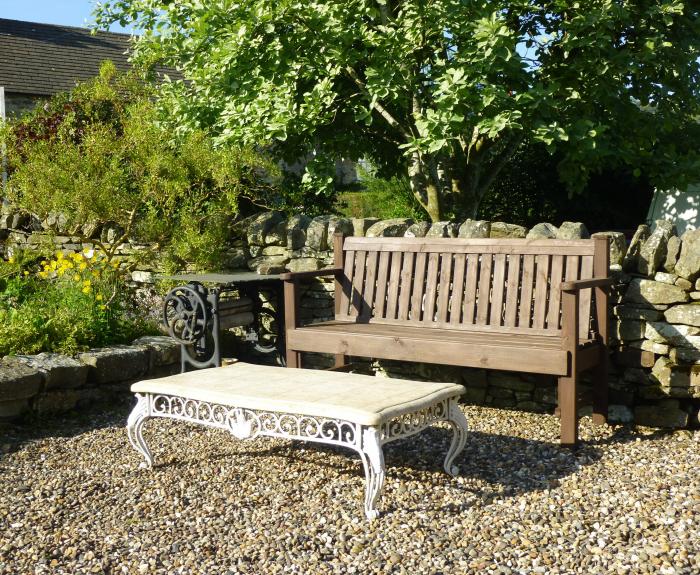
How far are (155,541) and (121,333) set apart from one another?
3002 millimetres

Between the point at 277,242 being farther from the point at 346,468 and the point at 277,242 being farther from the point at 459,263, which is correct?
the point at 346,468

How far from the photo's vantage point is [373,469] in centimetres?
349

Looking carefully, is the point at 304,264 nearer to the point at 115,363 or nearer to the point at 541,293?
the point at 115,363

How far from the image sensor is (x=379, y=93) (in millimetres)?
6520

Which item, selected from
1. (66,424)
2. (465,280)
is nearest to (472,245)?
(465,280)

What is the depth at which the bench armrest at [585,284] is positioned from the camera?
14.2ft

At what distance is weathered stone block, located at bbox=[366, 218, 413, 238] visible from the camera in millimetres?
6008

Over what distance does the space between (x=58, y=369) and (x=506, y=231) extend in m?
3.05

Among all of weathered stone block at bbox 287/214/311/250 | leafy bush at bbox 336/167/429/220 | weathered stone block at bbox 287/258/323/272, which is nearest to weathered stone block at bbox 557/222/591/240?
weathered stone block at bbox 287/258/323/272

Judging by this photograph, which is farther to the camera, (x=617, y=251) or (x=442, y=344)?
(x=617, y=251)

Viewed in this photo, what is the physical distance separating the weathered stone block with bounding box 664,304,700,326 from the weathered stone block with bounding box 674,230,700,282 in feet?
0.53

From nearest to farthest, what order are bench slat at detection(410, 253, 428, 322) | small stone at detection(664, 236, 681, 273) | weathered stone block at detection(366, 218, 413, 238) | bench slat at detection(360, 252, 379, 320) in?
small stone at detection(664, 236, 681, 273) < bench slat at detection(410, 253, 428, 322) < bench slat at detection(360, 252, 379, 320) < weathered stone block at detection(366, 218, 413, 238)

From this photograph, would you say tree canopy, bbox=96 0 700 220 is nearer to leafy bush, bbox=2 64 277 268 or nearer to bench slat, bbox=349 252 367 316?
leafy bush, bbox=2 64 277 268

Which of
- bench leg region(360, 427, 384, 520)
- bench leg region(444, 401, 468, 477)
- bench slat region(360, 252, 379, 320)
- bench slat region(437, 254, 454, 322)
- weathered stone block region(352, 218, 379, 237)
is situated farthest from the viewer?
weathered stone block region(352, 218, 379, 237)
